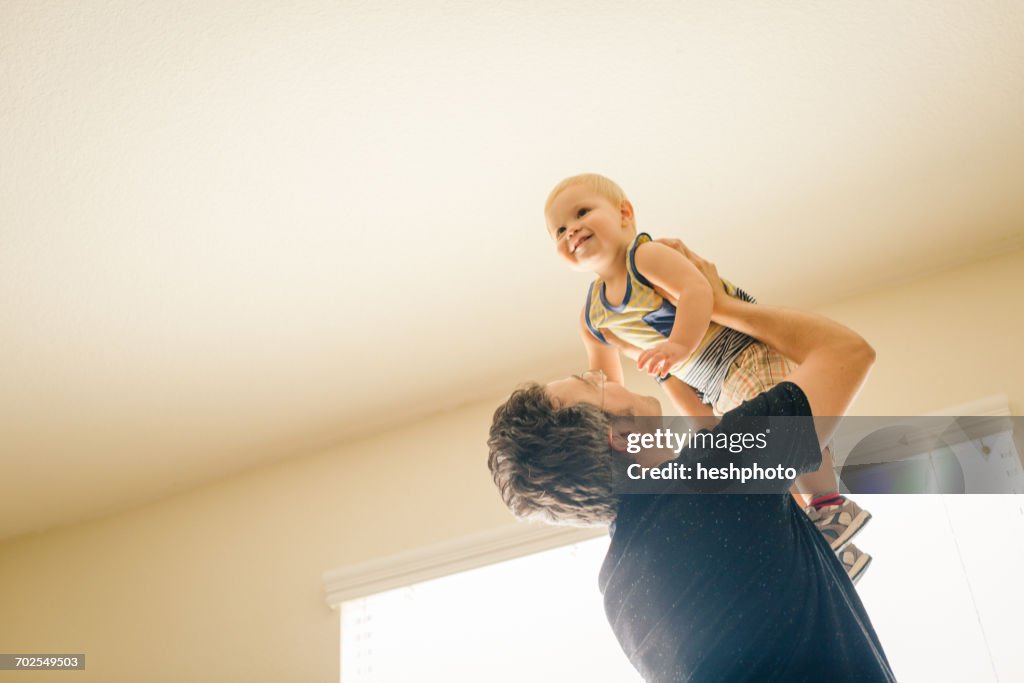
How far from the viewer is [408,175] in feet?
6.79

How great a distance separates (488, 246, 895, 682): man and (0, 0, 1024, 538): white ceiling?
770mm

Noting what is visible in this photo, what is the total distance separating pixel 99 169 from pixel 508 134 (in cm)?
88

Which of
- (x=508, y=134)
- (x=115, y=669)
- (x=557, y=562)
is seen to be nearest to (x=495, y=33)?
(x=508, y=134)

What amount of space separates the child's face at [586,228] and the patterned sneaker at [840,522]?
50 cm

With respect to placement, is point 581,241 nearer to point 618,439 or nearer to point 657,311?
point 657,311

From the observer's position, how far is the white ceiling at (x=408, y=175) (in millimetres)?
1781

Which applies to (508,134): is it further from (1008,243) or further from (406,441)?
(1008,243)

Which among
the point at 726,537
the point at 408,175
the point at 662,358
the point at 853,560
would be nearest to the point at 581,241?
the point at 662,358

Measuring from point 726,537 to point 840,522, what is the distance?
276 mm

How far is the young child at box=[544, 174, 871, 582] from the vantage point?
1352mm

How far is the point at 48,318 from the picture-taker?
234cm

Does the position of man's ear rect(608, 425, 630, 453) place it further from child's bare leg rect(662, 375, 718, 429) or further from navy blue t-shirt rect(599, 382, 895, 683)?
child's bare leg rect(662, 375, 718, 429)

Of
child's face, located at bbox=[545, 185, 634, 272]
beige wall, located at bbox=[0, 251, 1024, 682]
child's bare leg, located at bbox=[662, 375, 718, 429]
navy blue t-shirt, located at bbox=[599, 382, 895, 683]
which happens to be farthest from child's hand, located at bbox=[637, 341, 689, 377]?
beige wall, located at bbox=[0, 251, 1024, 682]

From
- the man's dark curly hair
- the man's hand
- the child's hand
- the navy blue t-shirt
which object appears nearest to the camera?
the navy blue t-shirt
